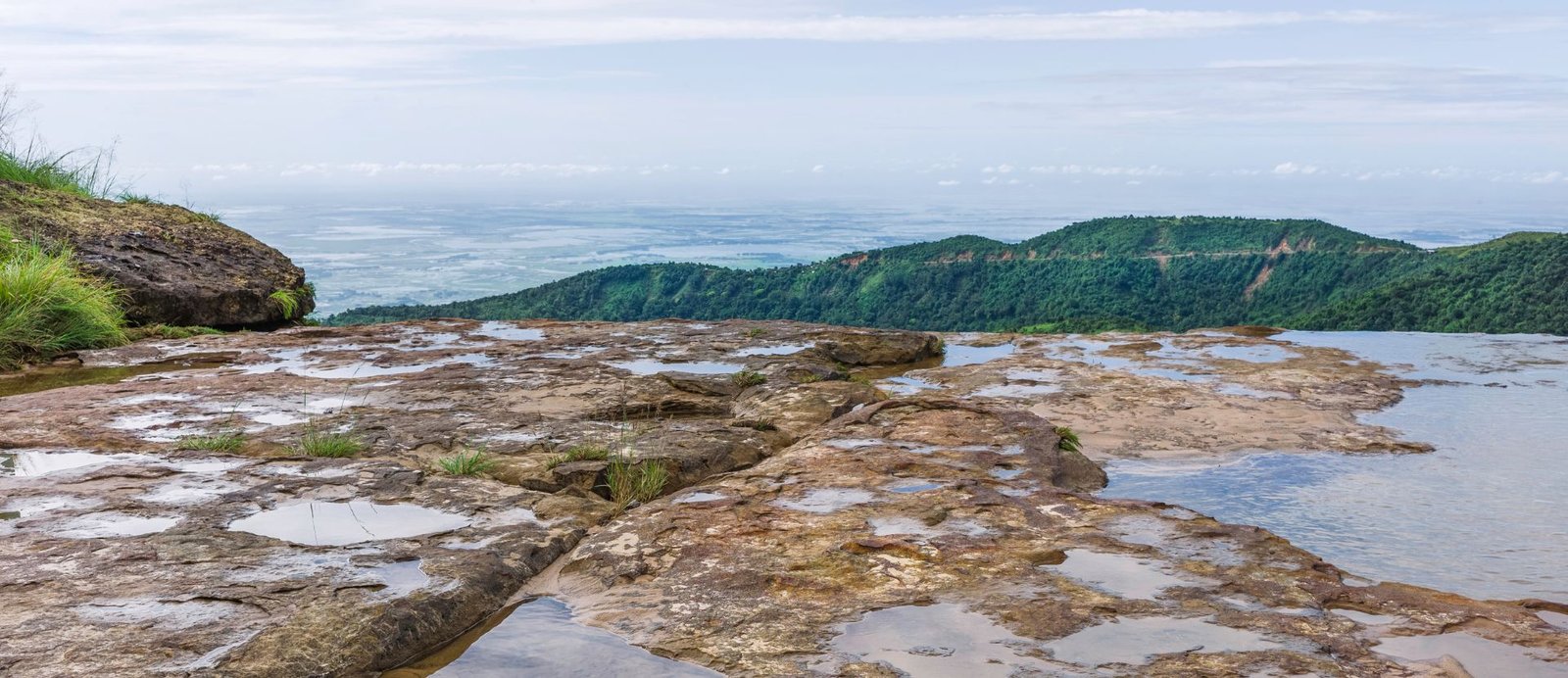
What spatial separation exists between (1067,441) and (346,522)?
10.7 ft

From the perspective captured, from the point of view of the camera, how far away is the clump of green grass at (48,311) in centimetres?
746

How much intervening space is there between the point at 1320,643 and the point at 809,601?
1368 millimetres

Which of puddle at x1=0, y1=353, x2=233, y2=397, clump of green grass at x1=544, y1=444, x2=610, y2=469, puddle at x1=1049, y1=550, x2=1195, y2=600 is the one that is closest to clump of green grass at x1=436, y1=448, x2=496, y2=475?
clump of green grass at x1=544, y1=444, x2=610, y2=469

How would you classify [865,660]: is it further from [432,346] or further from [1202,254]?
[1202,254]

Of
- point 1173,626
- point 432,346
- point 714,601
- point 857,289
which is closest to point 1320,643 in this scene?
point 1173,626

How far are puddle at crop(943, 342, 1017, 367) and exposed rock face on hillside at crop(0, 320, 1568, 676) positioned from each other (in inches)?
82.8

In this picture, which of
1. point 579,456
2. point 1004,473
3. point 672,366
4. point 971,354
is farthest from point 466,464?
point 971,354

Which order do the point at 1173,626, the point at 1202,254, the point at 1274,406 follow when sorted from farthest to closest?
the point at 1202,254, the point at 1274,406, the point at 1173,626

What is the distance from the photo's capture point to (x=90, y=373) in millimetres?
7207

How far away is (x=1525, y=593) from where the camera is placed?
3637 mm

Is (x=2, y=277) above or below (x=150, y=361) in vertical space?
above

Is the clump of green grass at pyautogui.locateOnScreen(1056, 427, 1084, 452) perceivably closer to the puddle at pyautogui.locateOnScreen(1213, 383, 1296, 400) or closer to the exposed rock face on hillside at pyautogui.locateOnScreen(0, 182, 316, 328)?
the puddle at pyautogui.locateOnScreen(1213, 383, 1296, 400)

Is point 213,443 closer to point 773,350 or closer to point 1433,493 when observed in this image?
point 773,350

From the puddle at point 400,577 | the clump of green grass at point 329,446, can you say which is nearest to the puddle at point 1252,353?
the clump of green grass at point 329,446
